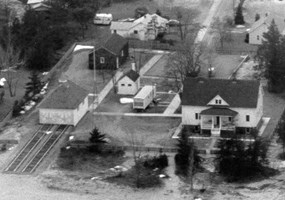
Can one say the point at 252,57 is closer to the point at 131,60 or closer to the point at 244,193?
the point at 131,60

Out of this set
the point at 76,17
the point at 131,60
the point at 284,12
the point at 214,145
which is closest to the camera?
the point at 214,145

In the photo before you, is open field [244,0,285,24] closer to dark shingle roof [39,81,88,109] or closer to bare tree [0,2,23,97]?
bare tree [0,2,23,97]

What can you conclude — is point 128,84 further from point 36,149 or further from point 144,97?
point 36,149

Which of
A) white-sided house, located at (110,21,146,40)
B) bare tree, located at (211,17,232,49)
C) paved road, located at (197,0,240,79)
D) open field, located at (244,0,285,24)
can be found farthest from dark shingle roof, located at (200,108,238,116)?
open field, located at (244,0,285,24)

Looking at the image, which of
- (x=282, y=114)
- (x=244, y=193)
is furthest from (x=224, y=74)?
(x=244, y=193)

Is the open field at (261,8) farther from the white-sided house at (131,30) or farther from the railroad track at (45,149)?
the railroad track at (45,149)

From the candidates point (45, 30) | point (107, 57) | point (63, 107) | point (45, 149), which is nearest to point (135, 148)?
point (45, 149)
